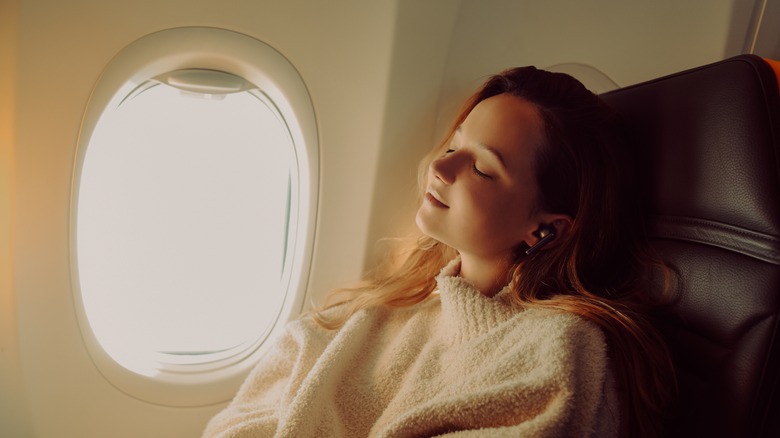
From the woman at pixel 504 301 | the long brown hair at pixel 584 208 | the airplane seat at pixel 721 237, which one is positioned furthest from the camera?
the long brown hair at pixel 584 208

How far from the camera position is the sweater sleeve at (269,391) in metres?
1.10

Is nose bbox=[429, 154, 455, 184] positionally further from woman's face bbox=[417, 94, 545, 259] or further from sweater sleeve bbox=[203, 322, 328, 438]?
sweater sleeve bbox=[203, 322, 328, 438]

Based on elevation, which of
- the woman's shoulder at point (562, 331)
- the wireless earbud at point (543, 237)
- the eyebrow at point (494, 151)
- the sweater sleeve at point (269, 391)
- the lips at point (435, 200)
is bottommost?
the sweater sleeve at point (269, 391)

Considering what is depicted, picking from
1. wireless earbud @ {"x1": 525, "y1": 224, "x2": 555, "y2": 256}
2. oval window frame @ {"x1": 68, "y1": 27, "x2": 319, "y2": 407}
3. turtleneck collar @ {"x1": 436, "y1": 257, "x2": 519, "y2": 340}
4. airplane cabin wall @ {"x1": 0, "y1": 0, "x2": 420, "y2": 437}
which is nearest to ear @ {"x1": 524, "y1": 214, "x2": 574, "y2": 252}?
wireless earbud @ {"x1": 525, "y1": 224, "x2": 555, "y2": 256}

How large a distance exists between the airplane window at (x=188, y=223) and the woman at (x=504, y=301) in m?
0.34

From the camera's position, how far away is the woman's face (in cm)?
108

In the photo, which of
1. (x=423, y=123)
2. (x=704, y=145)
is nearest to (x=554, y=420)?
(x=704, y=145)

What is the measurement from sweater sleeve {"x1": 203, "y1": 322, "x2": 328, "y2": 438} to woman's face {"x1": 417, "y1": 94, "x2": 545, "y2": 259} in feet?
1.22

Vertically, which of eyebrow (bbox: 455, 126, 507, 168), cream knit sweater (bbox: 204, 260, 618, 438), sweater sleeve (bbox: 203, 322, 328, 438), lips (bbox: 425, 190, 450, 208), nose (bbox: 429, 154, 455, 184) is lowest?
sweater sleeve (bbox: 203, 322, 328, 438)

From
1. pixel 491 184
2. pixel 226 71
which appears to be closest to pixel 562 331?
pixel 491 184

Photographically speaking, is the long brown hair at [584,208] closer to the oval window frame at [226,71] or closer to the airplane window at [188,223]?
the oval window frame at [226,71]

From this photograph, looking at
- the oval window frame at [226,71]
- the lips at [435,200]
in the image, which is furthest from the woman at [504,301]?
the oval window frame at [226,71]

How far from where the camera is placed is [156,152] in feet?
4.71

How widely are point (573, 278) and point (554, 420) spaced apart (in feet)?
1.20
